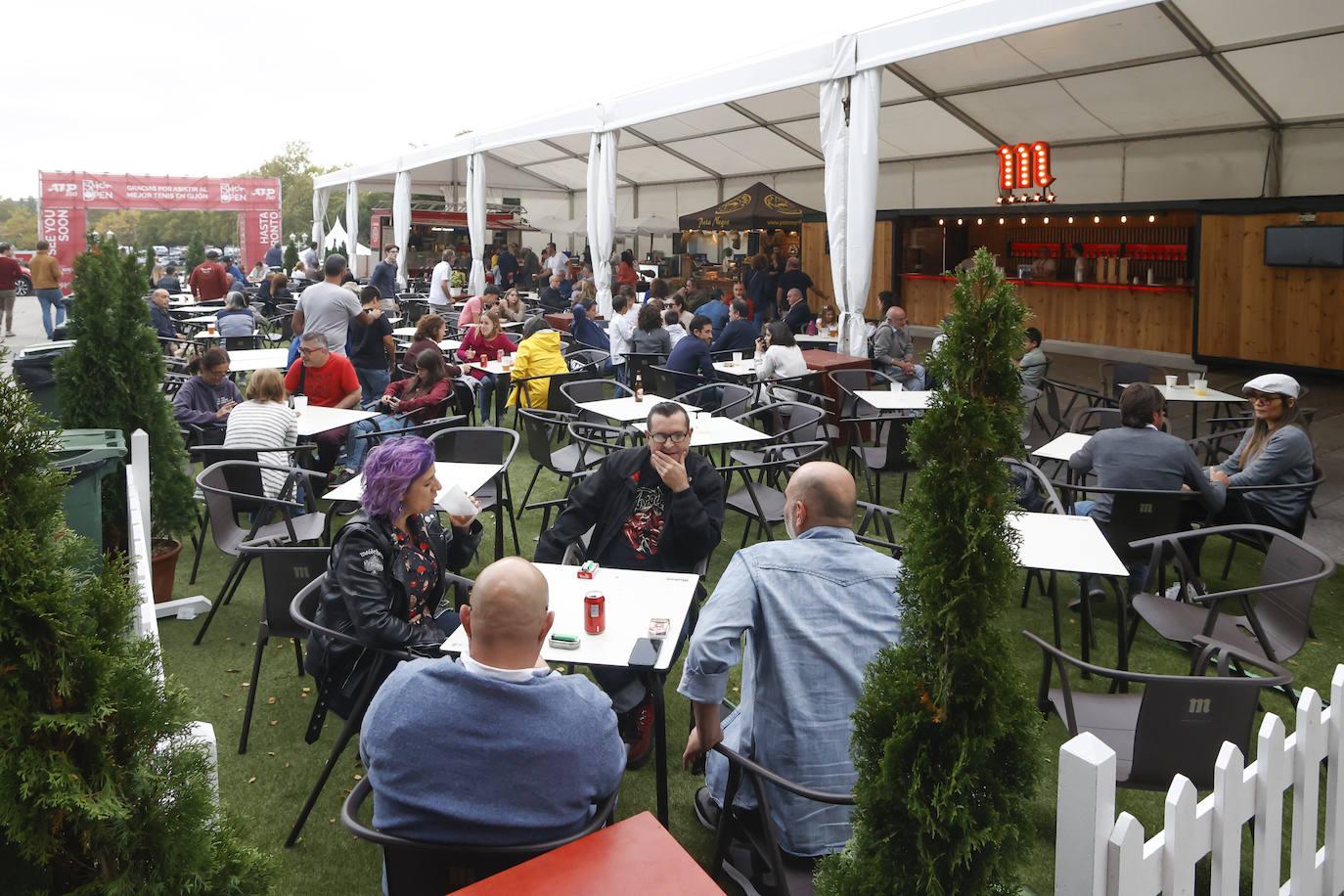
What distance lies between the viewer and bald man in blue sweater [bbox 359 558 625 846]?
6.61ft

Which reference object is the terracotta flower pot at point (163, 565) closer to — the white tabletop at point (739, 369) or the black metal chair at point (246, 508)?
the black metal chair at point (246, 508)

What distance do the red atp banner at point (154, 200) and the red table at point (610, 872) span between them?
103 ft

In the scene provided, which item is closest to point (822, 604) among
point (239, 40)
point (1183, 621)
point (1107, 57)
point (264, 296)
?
point (1183, 621)

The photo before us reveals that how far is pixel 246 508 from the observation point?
5359mm

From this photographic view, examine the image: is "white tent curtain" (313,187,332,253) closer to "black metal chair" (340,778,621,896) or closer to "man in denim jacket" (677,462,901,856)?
"man in denim jacket" (677,462,901,856)

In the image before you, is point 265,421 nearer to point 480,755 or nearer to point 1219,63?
point 480,755

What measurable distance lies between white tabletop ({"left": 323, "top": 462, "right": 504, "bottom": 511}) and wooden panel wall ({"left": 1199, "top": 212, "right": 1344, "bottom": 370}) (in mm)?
11135

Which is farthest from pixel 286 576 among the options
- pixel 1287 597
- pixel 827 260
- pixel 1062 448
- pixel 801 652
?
pixel 827 260

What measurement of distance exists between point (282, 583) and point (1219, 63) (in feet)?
34.9

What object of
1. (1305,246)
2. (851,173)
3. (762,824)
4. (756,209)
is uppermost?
(756,209)

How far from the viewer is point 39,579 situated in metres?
1.21

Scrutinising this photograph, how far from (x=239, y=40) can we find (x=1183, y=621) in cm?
6844

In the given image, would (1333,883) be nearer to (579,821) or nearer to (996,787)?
(996,787)

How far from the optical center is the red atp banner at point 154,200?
2902 cm
